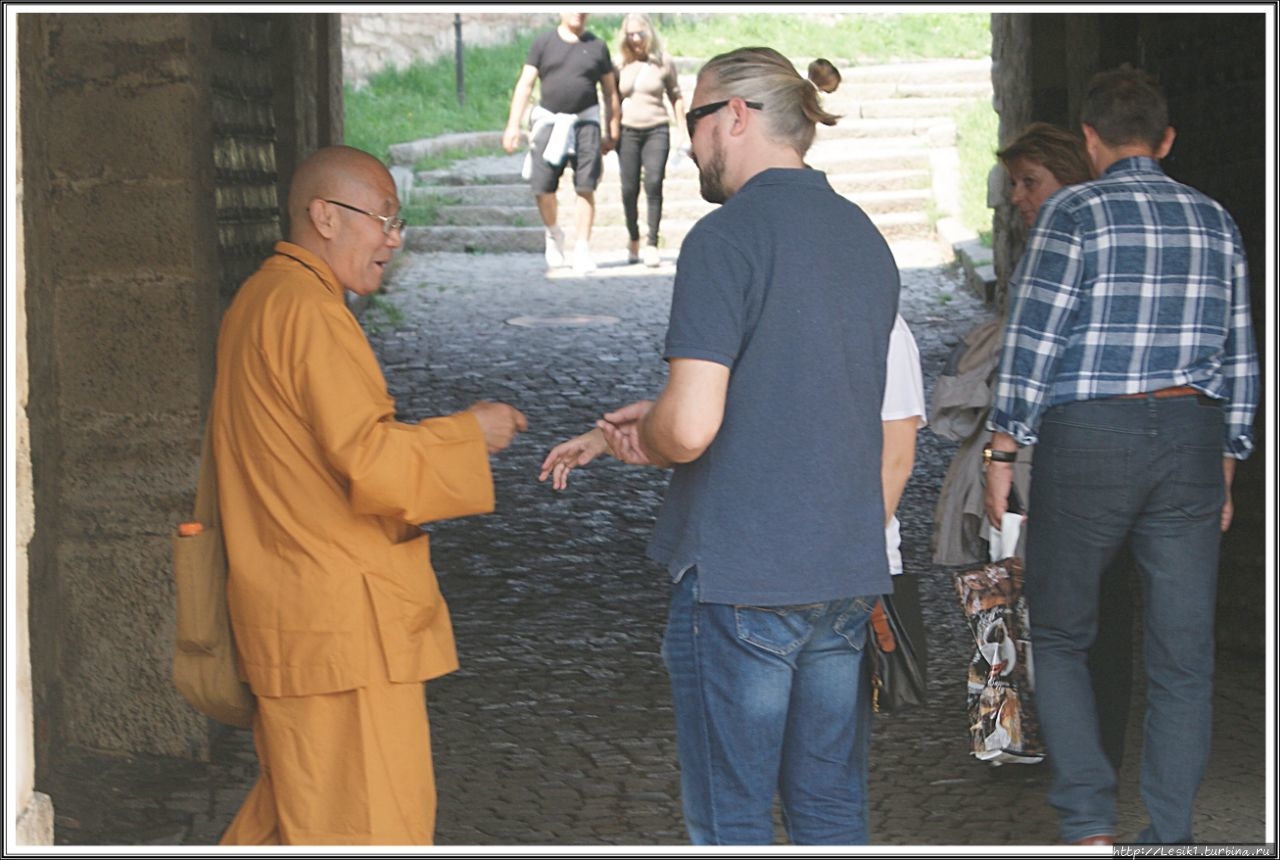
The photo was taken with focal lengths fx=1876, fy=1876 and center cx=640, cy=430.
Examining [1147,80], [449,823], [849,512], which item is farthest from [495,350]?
[849,512]

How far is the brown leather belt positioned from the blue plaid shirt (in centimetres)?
1

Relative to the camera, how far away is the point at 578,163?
1377 cm

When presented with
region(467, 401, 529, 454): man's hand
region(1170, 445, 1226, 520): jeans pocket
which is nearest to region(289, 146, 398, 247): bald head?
region(467, 401, 529, 454): man's hand

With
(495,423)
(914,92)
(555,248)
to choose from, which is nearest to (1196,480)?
(495,423)

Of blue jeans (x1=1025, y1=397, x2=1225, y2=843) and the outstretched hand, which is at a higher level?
the outstretched hand

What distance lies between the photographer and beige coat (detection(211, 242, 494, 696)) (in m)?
3.51

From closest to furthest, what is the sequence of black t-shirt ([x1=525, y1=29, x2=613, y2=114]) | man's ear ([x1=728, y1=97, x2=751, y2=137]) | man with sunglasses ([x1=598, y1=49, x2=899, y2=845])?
man with sunglasses ([x1=598, y1=49, x2=899, y2=845]) < man's ear ([x1=728, y1=97, x2=751, y2=137]) < black t-shirt ([x1=525, y1=29, x2=613, y2=114])

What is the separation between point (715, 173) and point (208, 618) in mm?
1328

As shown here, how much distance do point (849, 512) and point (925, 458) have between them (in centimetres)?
599

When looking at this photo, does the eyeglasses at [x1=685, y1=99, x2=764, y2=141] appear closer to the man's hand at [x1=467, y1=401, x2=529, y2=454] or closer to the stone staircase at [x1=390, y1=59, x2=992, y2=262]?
the man's hand at [x1=467, y1=401, x2=529, y2=454]

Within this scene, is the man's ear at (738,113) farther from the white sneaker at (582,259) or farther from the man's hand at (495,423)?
the white sneaker at (582,259)

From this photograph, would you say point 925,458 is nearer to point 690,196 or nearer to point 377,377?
point 377,377

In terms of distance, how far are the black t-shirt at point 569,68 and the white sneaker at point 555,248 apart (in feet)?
3.88

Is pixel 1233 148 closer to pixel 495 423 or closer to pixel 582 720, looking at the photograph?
pixel 582 720
